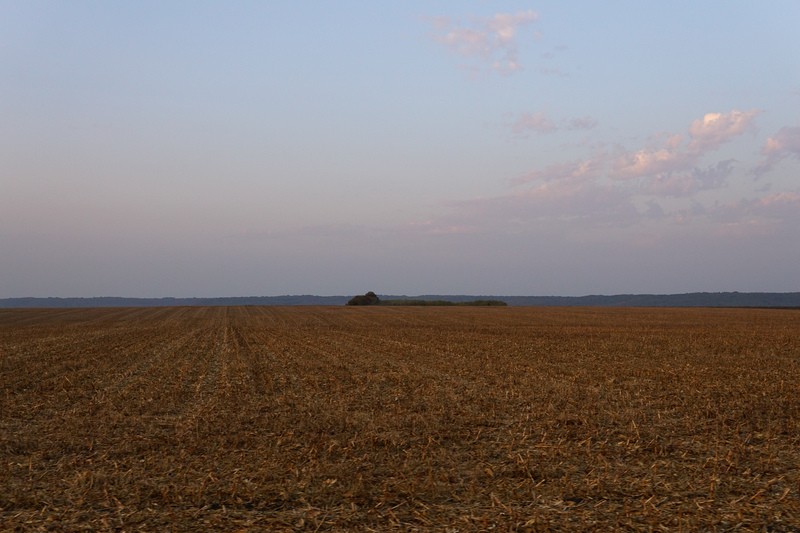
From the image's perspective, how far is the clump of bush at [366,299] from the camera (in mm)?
119725

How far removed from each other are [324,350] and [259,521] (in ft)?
65.4

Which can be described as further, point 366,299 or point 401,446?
point 366,299

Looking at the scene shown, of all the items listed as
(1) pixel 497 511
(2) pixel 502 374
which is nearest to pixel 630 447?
(1) pixel 497 511

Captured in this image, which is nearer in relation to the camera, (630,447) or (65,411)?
(630,447)

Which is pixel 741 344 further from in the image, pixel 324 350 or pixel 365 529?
pixel 365 529

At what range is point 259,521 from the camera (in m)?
6.69

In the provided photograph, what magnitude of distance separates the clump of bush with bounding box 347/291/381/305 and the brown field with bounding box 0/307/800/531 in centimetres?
9822

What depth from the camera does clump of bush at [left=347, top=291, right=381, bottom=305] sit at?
119725 millimetres

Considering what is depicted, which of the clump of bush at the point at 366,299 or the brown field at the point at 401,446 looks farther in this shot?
the clump of bush at the point at 366,299

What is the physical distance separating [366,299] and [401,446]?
110754 millimetres

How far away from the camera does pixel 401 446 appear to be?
32.9 ft

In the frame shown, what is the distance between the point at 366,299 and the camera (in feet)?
396

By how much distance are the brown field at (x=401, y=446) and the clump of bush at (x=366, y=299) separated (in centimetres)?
9822

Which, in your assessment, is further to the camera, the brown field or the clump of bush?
the clump of bush
